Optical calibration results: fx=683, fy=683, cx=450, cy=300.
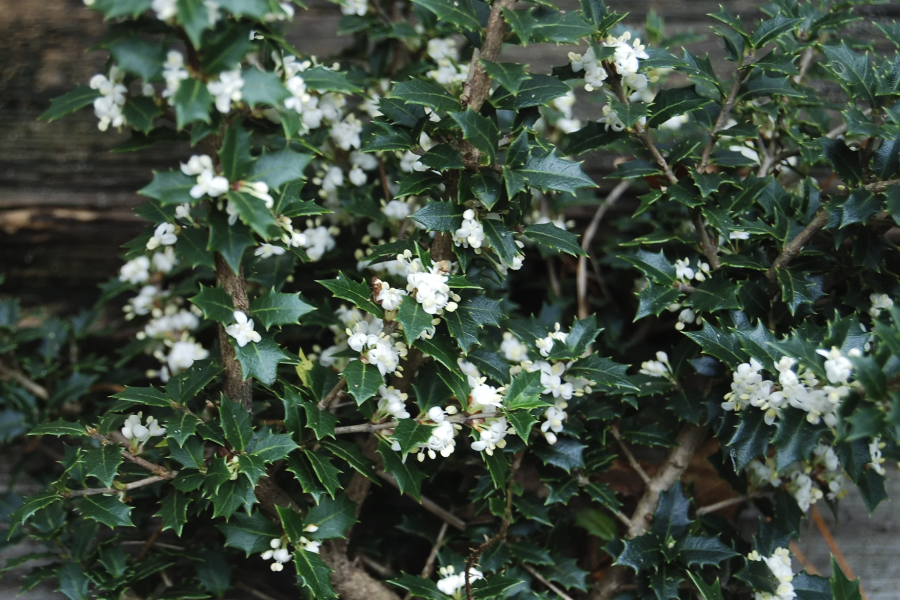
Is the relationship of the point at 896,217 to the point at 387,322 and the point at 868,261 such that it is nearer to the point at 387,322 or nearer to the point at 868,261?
the point at 868,261

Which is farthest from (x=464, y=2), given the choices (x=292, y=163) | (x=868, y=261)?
(x=868, y=261)

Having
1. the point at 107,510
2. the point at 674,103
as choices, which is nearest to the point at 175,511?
the point at 107,510

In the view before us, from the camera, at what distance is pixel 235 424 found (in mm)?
1314

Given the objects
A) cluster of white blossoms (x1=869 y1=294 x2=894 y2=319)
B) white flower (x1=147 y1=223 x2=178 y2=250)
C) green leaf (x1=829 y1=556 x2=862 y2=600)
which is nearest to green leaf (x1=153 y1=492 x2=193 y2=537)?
white flower (x1=147 y1=223 x2=178 y2=250)

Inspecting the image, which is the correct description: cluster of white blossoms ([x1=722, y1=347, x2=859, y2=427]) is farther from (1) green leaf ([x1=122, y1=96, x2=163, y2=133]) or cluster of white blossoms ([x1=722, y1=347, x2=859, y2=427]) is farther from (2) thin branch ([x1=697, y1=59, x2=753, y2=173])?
(1) green leaf ([x1=122, y1=96, x2=163, y2=133])

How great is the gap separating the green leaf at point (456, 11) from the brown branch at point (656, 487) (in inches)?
41.6

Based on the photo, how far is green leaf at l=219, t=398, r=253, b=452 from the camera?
51.6 inches

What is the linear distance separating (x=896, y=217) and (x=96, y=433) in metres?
1.63

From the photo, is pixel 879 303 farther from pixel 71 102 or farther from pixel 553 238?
pixel 71 102

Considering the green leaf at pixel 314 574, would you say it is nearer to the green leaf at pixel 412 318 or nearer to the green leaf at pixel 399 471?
the green leaf at pixel 399 471

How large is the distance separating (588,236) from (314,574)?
4.20 ft

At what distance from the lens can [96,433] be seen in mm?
1384

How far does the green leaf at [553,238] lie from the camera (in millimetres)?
1410

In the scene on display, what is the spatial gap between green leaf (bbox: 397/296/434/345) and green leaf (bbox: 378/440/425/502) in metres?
0.28
